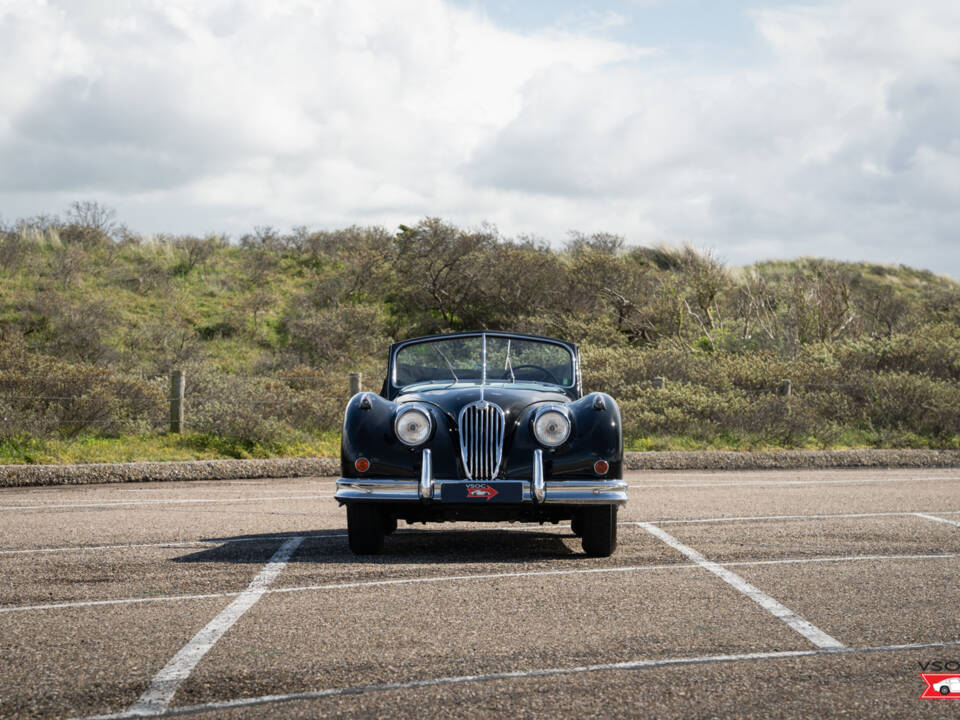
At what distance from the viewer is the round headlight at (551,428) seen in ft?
22.5

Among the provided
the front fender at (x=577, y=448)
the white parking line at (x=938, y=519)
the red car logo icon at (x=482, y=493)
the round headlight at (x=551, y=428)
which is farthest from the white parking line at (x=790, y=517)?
the red car logo icon at (x=482, y=493)

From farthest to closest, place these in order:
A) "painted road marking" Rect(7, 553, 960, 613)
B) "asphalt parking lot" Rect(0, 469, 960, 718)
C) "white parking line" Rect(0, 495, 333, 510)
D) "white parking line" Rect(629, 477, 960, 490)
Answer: "white parking line" Rect(629, 477, 960, 490) < "white parking line" Rect(0, 495, 333, 510) < "painted road marking" Rect(7, 553, 960, 613) < "asphalt parking lot" Rect(0, 469, 960, 718)

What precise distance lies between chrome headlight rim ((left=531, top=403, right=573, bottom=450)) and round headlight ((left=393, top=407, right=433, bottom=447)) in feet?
2.43

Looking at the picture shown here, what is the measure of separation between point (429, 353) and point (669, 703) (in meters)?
5.27

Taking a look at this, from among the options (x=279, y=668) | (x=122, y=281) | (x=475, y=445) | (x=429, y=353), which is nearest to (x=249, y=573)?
(x=475, y=445)

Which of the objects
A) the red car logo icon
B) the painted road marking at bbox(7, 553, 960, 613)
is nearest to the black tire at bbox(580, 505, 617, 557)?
the painted road marking at bbox(7, 553, 960, 613)

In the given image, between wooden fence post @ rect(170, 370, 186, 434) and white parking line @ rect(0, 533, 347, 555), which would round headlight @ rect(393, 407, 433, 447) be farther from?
wooden fence post @ rect(170, 370, 186, 434)

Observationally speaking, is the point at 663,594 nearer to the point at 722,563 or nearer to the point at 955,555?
the point at 722,563

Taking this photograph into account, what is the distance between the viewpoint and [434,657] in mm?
4254

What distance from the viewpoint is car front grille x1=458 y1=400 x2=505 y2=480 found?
6855 millimetres

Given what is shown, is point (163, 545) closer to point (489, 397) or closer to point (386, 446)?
point (386, 446)

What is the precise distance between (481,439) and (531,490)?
20.5 inches

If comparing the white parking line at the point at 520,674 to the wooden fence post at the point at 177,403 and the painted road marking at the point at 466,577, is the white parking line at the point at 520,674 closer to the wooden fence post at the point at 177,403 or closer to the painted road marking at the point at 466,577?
the painted road marking at the point at 466,577

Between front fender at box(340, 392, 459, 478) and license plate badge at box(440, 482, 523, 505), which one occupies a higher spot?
front fender at box(340, 392, 459, 478)
